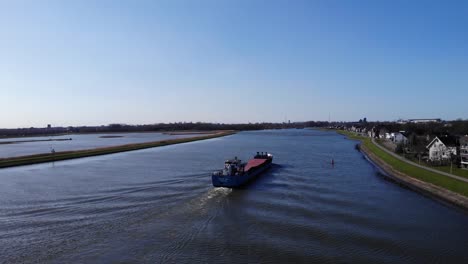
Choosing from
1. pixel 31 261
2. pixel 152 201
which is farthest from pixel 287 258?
pixel 152 201

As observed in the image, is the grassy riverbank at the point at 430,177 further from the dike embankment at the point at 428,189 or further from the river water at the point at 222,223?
the river water at the point at 222,223

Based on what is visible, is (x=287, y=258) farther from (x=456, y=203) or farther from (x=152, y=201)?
(x=456, y=203)

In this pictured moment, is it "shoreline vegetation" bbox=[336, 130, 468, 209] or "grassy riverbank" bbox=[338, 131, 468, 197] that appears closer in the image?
"shoreline vegetation" bbox=[336, 130, 468, 209]

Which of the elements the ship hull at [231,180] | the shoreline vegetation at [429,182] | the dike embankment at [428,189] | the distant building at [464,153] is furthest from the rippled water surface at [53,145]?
the distant building at [464,153]

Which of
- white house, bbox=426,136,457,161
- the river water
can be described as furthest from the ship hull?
white house, bbox=426,136,457,161

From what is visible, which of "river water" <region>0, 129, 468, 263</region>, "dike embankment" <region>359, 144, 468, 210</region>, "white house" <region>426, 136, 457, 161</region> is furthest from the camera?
"white house" <region>426, 136, 457, 161</region>

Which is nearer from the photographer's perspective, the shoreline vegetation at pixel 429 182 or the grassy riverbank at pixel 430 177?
the shoreline vegetation at pixel 429 182

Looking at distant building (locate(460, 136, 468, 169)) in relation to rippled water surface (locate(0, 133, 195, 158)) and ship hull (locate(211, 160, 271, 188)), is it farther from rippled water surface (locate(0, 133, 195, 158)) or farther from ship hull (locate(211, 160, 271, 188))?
rippled water surface (locate(0, 133, 195, 158))
